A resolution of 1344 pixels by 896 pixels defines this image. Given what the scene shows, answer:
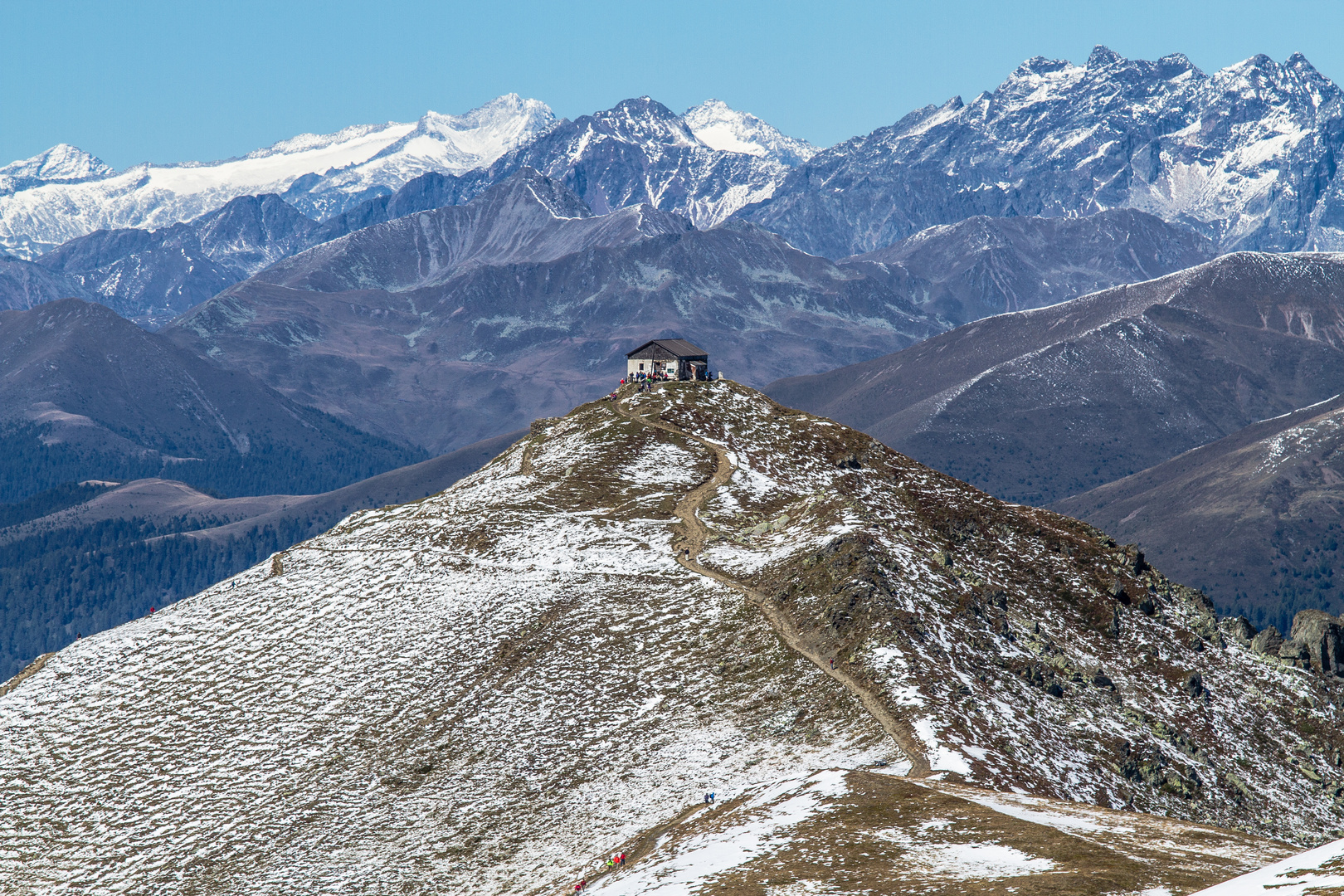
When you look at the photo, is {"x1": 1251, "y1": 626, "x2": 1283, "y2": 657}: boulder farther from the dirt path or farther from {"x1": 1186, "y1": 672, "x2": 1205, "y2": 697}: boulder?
the dirt path

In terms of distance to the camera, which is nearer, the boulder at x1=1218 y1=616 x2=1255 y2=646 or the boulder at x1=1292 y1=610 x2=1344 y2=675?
the boulder at x1=1292 y1=610 x2=1344 y2=675

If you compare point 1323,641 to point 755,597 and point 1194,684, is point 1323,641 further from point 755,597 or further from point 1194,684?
point 755,597

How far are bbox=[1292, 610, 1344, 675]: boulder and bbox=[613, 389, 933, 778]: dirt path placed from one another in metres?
58.9

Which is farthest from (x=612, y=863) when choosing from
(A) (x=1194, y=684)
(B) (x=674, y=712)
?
(A) (x=1194, y=684)

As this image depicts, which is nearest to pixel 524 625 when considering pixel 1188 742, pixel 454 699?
pixel 454 699

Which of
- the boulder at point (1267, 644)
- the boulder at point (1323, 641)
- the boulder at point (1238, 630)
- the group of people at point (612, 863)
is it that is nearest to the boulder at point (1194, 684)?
the boulder at point (1238, 630)

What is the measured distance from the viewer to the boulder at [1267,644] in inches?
5089

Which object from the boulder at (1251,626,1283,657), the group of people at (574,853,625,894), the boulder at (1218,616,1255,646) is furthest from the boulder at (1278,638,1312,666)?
the group of people at (574,853,625,894)

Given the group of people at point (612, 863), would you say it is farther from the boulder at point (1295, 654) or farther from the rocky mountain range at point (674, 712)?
the boulder at point (1295, 654)

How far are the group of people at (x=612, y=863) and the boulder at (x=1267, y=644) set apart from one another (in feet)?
270

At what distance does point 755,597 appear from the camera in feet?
367

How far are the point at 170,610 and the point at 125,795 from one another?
37.4 m

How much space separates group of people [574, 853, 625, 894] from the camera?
69125 mm

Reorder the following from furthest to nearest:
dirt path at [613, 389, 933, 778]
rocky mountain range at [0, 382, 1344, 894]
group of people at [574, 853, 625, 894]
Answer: dirt path at [613, 389, 933, 778] → rocky mountain range at [0, 382, 1344, 894] → group of people at [574, 853, 625, 894]
